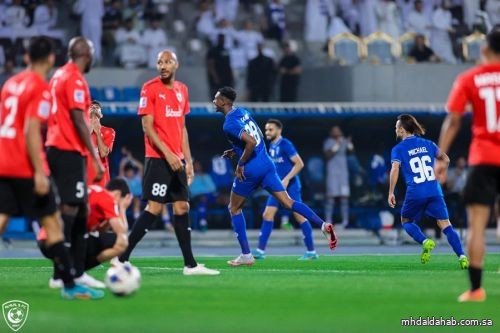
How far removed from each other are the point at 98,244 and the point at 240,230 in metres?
5.83

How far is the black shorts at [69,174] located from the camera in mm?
11578

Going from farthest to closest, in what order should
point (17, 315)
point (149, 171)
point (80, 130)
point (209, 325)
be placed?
point (149, 171) → point (80, 130) → point (17, 315) → point (209, 325)

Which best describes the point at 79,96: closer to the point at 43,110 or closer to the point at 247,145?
the point at 43,110

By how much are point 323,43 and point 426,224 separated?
6508 millimetres

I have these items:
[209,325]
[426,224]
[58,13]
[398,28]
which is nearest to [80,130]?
[209,325]

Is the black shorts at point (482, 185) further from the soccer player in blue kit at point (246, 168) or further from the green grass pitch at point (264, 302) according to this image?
the soccer player in blue kit at point (246, 168)

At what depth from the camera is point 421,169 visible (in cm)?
1780

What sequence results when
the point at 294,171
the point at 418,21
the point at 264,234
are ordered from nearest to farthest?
the point at 264,234, the point at 294,171, the point at 418,21

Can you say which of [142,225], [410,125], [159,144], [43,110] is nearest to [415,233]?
[410,125]

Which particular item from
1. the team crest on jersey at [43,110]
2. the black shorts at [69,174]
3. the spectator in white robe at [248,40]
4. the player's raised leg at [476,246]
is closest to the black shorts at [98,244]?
the black shorts at [69,174]

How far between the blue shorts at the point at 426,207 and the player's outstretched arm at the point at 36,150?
8.35 metres

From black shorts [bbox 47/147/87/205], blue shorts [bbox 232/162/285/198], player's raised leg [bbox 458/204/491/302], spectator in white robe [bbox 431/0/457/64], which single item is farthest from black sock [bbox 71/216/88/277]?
spectator in white robe [bbox 431/0/457/64]

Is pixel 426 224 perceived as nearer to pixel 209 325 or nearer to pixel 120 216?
pixel 120 216

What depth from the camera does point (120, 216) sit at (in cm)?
1252
